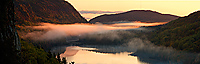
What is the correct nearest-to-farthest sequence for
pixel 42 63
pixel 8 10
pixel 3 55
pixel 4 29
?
pixel 3 55 → pixel 4 29 → pixel 8 10 → pixel 42 63

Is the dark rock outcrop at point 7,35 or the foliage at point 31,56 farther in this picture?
the foliage at point 31,56

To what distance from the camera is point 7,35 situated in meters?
43.2

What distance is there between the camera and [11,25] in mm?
45281

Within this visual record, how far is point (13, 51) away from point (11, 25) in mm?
5078

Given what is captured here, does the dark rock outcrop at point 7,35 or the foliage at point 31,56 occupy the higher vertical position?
the dark rock outcrop at point 7,35

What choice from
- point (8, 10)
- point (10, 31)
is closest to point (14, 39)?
point (10, 31)

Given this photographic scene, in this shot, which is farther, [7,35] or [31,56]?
[31,56]

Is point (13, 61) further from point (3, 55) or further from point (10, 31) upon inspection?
point (10, 31)

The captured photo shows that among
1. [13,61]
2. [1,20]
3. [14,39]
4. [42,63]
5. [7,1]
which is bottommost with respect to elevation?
[42,63]

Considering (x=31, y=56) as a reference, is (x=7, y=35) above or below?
above

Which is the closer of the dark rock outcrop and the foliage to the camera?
the dark rock outcrop

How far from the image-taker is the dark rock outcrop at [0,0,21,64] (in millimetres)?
39631

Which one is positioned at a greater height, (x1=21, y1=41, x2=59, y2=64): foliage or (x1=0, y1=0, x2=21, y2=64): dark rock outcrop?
(x1=0, y1=0, x2=21, y2=64): dark rock outcrop

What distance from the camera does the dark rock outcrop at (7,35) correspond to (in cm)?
3963
